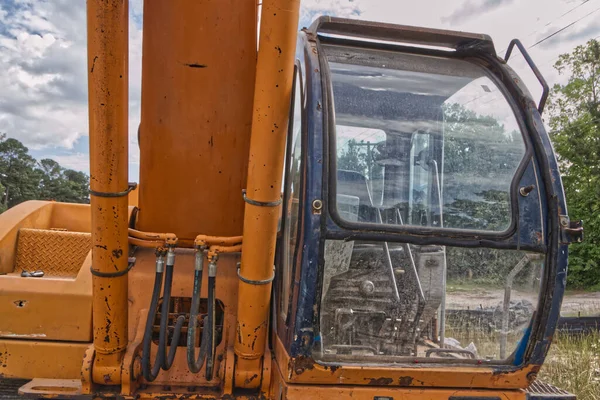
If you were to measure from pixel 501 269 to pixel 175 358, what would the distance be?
162cm

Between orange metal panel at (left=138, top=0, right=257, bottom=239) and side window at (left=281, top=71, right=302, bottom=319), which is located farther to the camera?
orange metal panel at (left=138, top=0, right=257, bottom=239)

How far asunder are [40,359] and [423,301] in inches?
76.4

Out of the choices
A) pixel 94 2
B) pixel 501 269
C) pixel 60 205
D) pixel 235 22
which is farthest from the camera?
pixel 60 205

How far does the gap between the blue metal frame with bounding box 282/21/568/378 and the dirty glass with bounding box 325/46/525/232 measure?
76 mm

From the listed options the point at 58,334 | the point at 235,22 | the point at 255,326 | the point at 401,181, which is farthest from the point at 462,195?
the point at 58,334

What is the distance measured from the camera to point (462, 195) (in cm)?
231

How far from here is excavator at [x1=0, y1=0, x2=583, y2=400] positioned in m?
2.17

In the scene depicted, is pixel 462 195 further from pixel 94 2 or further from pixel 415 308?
pixel 94 2

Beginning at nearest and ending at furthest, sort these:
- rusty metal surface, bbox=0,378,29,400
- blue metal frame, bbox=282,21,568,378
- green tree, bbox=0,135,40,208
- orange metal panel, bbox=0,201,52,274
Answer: blue metal frame, bbox=282,21,568,378, rusty metal surface, bbox=0,378,29,400, orange metal panel, bbox=0,201,52,274, green tree, bbox=0,135,40,208

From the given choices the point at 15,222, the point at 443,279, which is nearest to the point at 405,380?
the point at 443,279

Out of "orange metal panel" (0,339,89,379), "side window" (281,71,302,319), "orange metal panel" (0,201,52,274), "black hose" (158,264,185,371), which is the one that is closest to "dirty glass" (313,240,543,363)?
"side window" (281,71,302,319)

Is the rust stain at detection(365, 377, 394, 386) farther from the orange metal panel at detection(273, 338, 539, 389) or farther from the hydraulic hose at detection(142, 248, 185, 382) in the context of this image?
→ the hydraulic hose at detection(142, 248, 185, 382)

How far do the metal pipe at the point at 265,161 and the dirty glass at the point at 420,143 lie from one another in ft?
0.86

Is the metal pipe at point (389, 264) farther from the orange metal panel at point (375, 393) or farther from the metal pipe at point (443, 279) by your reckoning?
the orange metal panel at point (375, 393)
